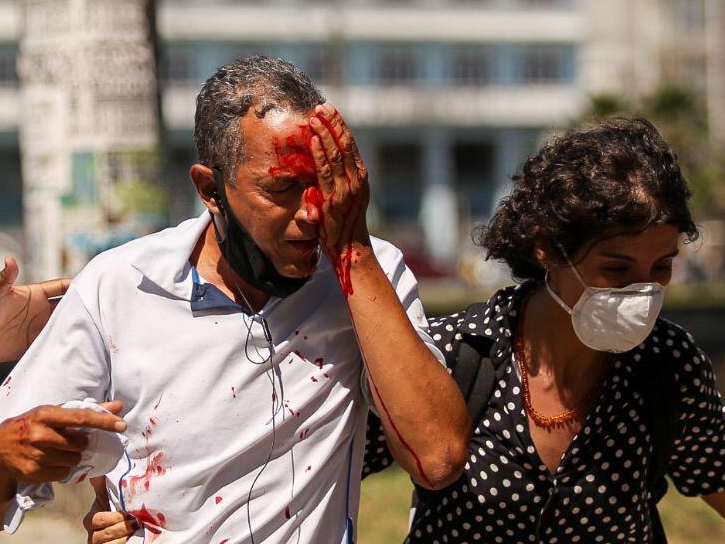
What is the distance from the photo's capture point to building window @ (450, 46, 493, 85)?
147 ft

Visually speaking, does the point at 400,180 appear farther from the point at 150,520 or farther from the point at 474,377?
the point at 150,520

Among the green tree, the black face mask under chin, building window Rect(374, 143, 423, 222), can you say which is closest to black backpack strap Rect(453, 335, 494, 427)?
the black face mask under chin

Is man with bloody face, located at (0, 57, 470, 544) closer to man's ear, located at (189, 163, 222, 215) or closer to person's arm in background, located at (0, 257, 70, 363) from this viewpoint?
man's ear, located at (189, 163, 222, 215)

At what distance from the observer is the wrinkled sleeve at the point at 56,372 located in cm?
232

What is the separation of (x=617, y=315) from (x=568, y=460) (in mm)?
386

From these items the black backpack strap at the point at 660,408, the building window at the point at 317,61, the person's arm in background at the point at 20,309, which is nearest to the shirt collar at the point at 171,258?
the person's arm in background at the point at 20,309

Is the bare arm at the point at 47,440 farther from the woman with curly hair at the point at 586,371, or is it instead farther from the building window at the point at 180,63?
the building window at the point at 180,63

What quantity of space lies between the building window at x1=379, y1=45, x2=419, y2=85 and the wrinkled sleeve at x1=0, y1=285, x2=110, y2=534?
140 ft

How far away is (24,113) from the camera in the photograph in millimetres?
7250

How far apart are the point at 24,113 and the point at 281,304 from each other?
207 inches

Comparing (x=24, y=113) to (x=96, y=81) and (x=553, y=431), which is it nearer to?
(x=96, y=81)

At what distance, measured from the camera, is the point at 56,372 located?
91.8 inches

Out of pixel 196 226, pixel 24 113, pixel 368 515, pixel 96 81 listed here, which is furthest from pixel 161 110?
pixel 196 226

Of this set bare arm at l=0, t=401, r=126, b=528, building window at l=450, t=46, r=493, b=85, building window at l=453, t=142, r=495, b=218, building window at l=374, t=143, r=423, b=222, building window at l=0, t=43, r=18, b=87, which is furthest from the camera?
building window at l=453, t=142, r=495, b=218
